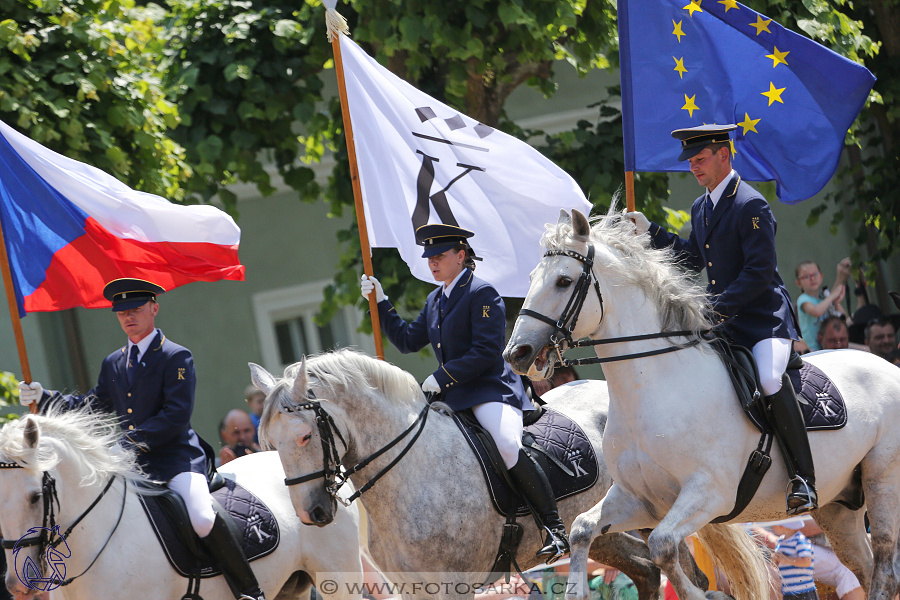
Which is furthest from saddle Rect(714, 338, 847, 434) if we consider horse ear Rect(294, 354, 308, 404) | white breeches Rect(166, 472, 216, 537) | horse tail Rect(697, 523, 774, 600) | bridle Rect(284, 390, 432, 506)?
white breeches Rect(166, 472, 216, 537)

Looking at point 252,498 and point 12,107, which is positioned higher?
point 12,107

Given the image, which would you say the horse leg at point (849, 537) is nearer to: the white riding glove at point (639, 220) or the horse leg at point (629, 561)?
the horse leg at point (629, 561)

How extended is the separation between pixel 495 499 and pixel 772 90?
326 centimetres

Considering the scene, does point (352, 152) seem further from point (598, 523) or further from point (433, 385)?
point (598, 523)

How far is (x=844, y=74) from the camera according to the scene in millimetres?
6246

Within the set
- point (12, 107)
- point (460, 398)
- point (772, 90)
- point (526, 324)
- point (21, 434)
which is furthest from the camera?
point (12, 107)

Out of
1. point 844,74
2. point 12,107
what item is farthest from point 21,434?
point 844,74

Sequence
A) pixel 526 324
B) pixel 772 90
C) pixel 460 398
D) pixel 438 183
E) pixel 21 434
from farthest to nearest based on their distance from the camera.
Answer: pixel 438 183
pixel 772 90
pixel 460 398
pixel 21 434
pixel 526 324

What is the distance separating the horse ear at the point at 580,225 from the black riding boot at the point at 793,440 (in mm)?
1365

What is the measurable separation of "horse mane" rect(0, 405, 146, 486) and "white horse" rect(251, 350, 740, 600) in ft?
3.79

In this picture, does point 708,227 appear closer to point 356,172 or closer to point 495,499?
point 495,499

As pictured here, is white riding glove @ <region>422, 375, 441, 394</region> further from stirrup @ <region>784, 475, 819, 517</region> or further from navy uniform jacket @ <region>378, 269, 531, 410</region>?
stirrup @ <region>784, 475, 819, 517</region>

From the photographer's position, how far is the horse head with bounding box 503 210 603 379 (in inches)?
186

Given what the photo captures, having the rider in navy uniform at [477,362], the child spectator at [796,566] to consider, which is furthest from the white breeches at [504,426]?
the child spectator at [796,566]
